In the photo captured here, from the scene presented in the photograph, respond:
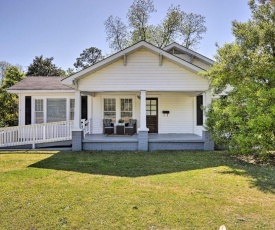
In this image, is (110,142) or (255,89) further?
(110,142)

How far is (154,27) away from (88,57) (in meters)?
22.4

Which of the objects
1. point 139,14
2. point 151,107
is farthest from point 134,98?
point 139,14

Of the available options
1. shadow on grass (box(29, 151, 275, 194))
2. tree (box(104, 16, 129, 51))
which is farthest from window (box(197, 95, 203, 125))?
tree (box(104, 16, 129, 51))

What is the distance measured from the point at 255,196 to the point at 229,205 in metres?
0.90

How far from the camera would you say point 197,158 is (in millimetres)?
8914

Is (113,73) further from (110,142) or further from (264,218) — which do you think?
(264,218)

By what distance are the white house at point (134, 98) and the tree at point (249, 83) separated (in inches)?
70.2

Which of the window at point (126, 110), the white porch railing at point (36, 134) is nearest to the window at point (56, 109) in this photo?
the white porch railing at point (36, 134)

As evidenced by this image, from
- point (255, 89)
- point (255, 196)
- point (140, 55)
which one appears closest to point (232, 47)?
point (255, 89)

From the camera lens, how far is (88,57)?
155 ft

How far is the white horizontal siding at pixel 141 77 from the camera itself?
35.4 ft

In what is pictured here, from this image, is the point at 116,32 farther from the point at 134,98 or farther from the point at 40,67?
the point at 134,98

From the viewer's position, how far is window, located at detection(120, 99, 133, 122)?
1430 centimetres

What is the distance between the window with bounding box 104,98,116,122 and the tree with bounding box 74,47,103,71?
34246 millimetres
